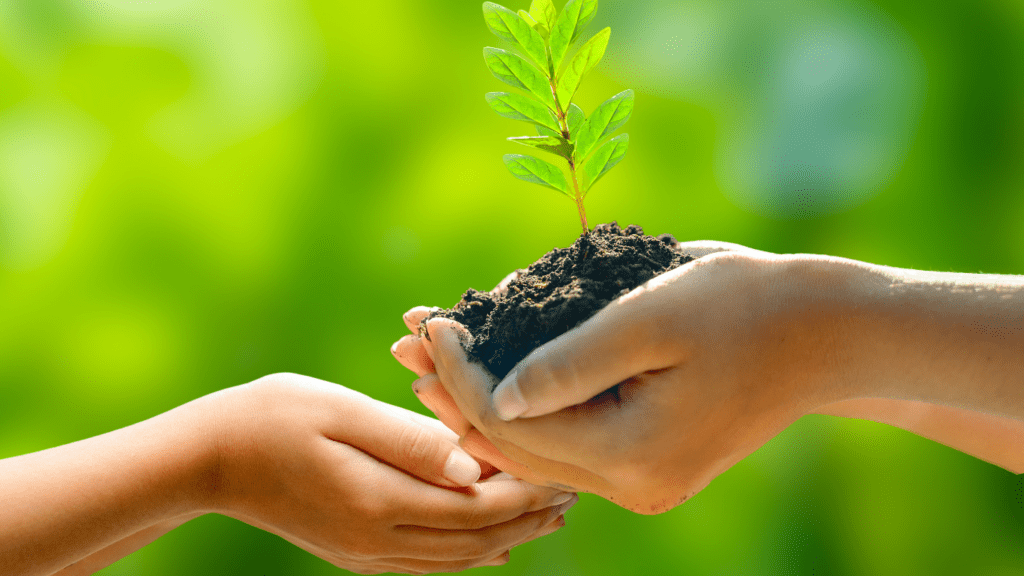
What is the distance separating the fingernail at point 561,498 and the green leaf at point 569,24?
64 centimetres

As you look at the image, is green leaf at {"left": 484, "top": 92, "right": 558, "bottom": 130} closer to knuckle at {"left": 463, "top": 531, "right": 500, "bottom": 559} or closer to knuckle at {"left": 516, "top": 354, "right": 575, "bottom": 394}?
knuckle at {"left": 516, "top": 354, "right": 575, "bottom": 394}

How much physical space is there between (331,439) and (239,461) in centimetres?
12

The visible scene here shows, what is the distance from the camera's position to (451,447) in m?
0.80

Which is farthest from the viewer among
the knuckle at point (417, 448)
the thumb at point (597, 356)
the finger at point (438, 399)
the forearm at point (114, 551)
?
the forearm at point (114, 551)

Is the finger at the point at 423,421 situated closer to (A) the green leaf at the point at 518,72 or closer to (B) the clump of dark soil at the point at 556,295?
(B) the clump of dark soil at the point at 556,295

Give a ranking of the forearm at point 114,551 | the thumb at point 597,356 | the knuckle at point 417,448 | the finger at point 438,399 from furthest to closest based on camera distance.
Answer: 1. the forearm at point 114,551
2. the knuckle at point 417,448
3. the finger at point 438,399
4. the thumb at point 597,356

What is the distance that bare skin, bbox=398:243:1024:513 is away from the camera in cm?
57

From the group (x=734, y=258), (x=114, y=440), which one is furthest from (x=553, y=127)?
(x=114, y=440)

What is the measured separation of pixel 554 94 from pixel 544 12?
0.33ft

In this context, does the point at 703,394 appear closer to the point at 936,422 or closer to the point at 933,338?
the point at 933,338

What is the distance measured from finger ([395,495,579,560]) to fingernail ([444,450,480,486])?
0.11m

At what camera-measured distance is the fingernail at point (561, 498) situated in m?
0.88

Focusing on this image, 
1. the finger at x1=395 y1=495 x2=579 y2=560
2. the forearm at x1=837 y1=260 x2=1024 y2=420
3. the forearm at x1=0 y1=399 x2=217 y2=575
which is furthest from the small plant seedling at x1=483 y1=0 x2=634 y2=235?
the forearm at x1=0 y1=399 x2=217 y2=575

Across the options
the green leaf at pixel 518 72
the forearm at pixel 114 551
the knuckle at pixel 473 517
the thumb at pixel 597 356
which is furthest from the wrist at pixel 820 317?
the forearm at pixel 114 551
